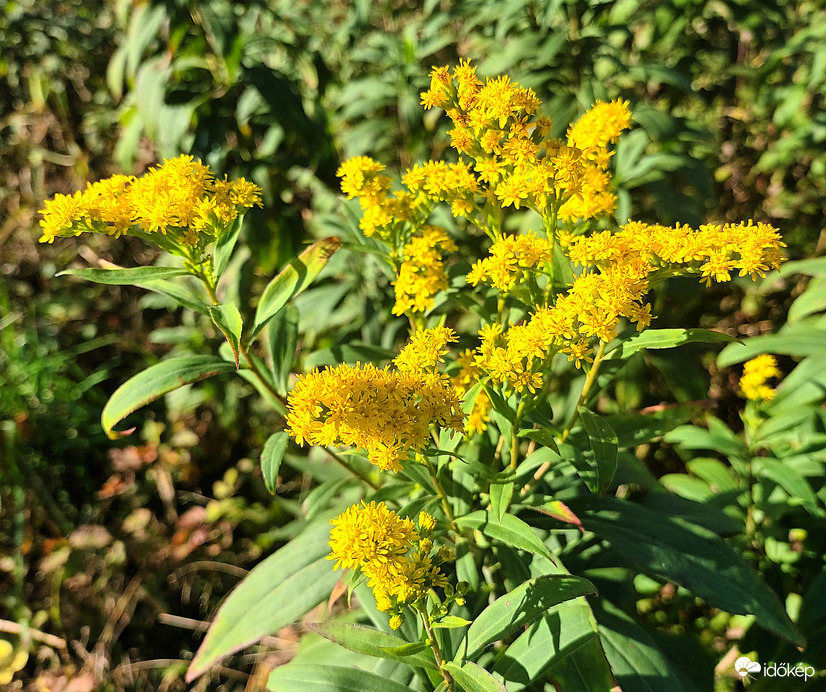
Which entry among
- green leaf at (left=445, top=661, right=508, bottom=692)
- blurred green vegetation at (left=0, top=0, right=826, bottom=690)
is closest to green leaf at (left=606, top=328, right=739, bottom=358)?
green leaf at (left=445, top=661, right=508, bottom=692)

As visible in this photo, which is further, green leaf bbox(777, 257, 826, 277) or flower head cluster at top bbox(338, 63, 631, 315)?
green leaf bbox(777, 257, 826, 277)

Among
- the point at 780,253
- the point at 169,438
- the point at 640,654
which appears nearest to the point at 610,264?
the point at 780,253

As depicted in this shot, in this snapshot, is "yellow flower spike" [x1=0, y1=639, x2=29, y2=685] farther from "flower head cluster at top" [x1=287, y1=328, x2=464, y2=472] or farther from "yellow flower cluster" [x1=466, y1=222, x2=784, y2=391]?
"yellow flower cluster" [x1=466, y1=222, x2=784, y2=391]

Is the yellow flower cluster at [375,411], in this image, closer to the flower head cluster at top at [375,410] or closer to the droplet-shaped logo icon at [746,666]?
the flower head cluster at top at [375,410]

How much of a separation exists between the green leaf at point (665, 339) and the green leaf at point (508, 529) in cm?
43

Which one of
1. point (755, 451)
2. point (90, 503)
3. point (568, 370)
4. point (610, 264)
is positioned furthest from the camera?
point (90, 503)

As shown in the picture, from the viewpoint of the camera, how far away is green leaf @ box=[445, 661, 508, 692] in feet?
3.48

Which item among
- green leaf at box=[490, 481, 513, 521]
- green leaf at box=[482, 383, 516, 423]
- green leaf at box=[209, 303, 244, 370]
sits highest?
green leaf at box=[209, 303, 244, 370]

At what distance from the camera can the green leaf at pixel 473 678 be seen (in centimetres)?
106

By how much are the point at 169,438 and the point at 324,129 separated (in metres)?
2.11

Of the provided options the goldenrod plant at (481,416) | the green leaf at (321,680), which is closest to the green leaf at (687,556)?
the goldenrod plant at (481,416)

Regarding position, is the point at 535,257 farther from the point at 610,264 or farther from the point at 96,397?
the point at 96,397

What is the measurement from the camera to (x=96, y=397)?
3.60 metres
